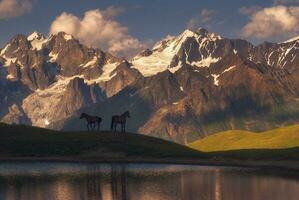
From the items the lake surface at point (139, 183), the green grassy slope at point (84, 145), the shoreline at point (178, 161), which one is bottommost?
the lake surface at point (139, 183)

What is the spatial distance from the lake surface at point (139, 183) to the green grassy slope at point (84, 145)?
868 inches

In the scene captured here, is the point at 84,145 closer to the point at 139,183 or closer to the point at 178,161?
the point at 178,161

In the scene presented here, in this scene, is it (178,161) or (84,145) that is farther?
(84,145)

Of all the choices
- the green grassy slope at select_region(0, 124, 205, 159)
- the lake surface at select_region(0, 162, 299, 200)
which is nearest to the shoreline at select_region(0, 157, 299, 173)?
the green grassy slope at select_region(0, 124, 205, 159)

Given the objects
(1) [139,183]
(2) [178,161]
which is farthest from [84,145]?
(1) [139,183]

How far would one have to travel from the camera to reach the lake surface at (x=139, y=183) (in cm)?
9919

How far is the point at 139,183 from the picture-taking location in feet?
375

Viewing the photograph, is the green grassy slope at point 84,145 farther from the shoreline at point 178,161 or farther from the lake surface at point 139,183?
the lake surface at point 139,183

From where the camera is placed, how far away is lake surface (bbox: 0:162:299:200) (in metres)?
99.2

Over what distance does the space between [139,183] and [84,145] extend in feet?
214

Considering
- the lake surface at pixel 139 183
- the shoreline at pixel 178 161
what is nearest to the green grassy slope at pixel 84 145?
the shoreline at pixel 178 161

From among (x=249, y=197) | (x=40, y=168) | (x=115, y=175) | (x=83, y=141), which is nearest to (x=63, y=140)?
(x=83, y=141)

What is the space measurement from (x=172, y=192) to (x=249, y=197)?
1270 cm

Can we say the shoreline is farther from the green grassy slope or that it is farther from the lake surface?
the lake surface
